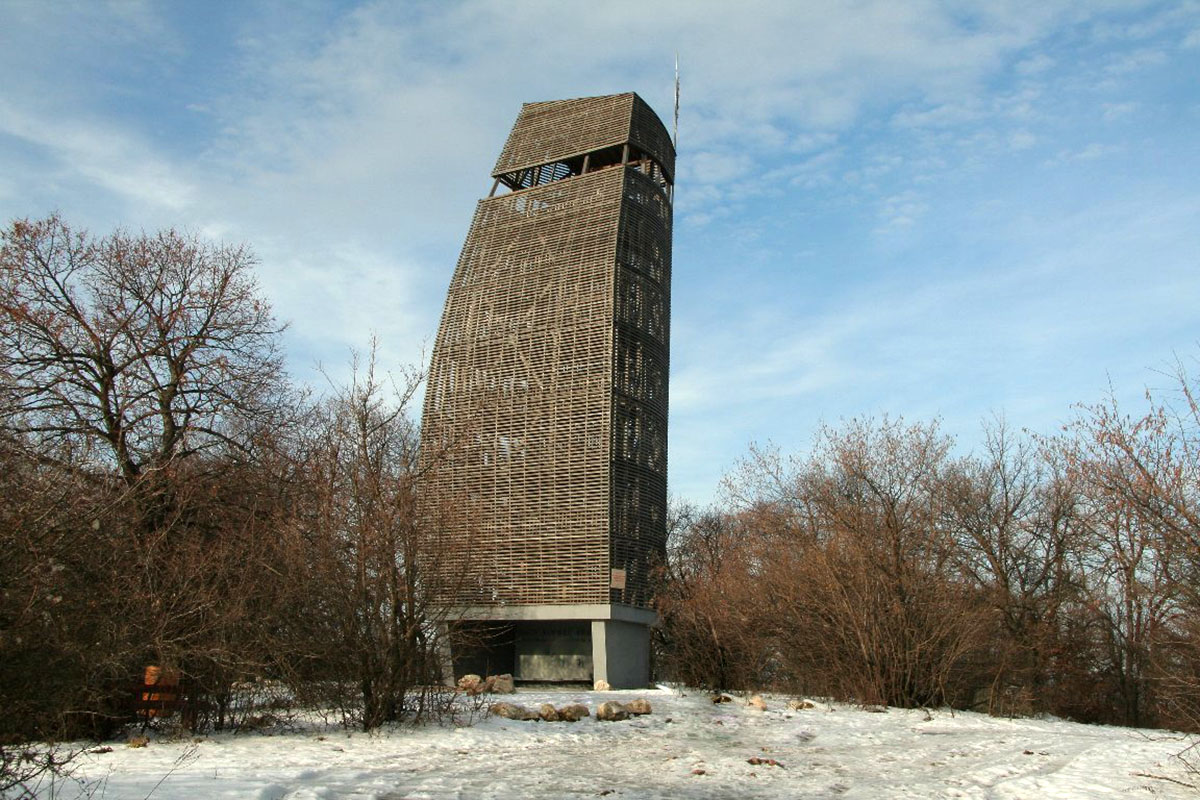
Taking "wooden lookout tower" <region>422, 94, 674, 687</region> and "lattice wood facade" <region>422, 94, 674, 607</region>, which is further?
"lattice wood facade" <region>422, 94, 674, 607</region>

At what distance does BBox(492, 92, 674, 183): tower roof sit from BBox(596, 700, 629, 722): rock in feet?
79.8

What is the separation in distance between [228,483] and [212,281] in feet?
13.1

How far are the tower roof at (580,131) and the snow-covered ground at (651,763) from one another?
25172mm

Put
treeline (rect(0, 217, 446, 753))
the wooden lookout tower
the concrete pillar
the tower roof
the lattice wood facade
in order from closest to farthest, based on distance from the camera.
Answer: treeline (rect(0, 217, 446, 753))
the concrete pillar
the wooden lookout tower
the lattice wood facade
the tower roof

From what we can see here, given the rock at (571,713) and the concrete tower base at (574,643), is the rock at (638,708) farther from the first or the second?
the concrete tower base at (574,643)

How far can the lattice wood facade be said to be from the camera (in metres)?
27.7

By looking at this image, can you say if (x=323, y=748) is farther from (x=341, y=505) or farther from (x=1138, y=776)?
(x=1138, y=776)

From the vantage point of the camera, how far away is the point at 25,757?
429 cm

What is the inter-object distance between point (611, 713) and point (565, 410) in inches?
645

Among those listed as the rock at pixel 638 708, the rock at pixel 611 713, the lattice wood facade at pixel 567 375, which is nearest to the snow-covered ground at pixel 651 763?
the rock at pixel 611 713

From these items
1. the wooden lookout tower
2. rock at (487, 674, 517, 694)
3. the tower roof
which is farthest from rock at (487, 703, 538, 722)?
the tower roof

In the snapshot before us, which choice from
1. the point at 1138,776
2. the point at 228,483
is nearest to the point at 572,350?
the point at 228,483

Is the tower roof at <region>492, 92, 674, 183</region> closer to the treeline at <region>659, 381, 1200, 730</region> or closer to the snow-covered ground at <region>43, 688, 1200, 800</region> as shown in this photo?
the treeline at <region>659, 381, 1200, 730</region>

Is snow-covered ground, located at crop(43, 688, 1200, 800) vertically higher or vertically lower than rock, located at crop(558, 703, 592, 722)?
lower
